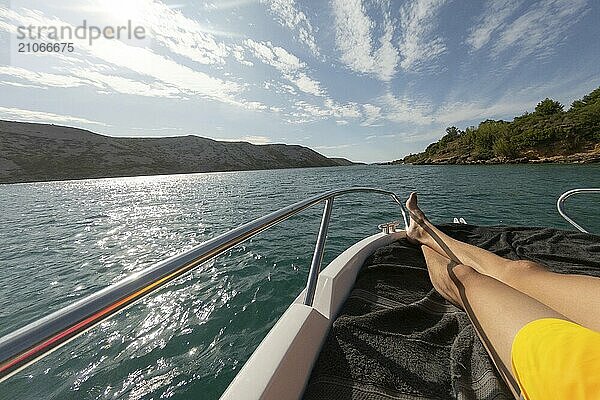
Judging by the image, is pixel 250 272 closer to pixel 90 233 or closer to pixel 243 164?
pixel 90 233

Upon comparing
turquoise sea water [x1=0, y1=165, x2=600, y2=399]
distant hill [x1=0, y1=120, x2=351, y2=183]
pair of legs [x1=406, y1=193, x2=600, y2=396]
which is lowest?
turquoise sea water [x1=0, y1=165, x2=600, y2=399]

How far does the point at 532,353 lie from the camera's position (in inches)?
27.8

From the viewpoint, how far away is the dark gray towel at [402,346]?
1003mm

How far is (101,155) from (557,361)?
3394 inches

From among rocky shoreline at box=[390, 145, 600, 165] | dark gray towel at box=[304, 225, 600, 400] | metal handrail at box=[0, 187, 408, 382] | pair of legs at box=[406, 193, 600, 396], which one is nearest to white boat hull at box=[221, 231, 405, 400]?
dark gray towel at box=[304, 225, 600, 400]

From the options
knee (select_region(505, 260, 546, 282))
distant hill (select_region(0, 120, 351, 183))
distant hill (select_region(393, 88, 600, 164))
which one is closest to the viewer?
knee (select_region(505, 260, 546, 282))

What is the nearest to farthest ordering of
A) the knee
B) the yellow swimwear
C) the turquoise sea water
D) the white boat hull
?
the yellow swimwear → the white boat hull → the knee → the turquoise sea water

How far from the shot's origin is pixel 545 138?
131 ft

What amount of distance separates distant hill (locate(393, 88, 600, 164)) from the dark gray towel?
45986mm

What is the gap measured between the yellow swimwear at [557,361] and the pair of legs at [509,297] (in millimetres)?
94

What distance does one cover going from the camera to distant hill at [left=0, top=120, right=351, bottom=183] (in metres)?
56.2

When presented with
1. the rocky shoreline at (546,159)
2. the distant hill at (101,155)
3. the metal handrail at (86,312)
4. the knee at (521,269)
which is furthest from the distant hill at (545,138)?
the distant hill at (101,155)

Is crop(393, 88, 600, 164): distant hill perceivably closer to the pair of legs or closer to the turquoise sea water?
the turquoise sea water

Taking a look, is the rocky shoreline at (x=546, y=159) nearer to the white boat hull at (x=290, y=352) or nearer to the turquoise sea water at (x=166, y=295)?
the turquoise sea water at (x=166, y=295)
